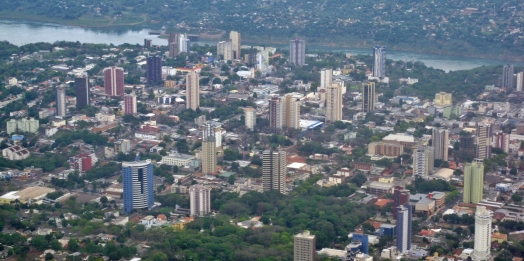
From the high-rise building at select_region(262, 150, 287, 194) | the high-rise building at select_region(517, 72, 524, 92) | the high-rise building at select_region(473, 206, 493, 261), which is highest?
the high-rise building at select_region(517, 72, 524, 92)

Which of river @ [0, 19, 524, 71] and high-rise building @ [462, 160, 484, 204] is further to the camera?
river @ [0, 19, 524, 71]

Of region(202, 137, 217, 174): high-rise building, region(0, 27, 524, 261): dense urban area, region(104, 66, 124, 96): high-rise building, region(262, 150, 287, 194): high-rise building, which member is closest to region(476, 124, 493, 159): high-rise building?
region(0, 27, 524, 261): dense urban area

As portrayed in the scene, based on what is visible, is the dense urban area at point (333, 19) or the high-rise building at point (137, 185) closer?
the high-rise building at point (137, 185)

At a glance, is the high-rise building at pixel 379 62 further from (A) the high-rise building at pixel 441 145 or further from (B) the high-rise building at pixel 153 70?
(A) the high-rise building at pixel 441 145

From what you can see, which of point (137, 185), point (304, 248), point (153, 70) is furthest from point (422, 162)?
point (153, 70)

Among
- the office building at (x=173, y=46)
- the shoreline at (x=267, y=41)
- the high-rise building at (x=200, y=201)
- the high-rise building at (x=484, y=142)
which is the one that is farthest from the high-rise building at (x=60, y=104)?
the shoreline at (x=267, y=41)

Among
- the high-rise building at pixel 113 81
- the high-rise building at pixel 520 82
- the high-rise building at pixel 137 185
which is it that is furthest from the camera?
the high-rise building at pixel 520 82

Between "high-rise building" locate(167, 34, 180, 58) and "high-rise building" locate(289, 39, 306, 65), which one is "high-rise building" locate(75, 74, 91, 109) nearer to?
"high-rise building" locate(167, 34, 180, 58)
